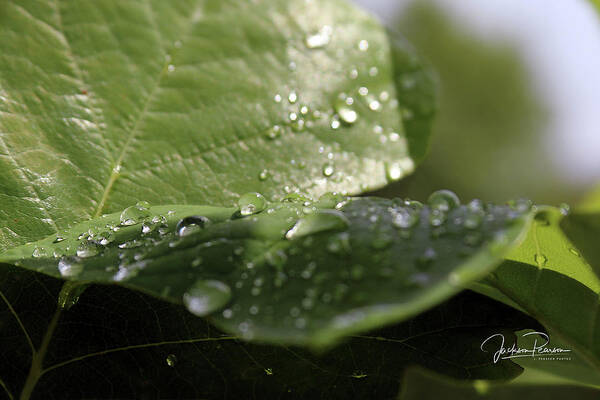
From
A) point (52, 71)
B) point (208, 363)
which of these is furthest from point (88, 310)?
point (52, 71)

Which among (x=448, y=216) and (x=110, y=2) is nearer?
(x=448, y=216)

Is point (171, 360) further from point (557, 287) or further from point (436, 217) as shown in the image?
point (557, 287)

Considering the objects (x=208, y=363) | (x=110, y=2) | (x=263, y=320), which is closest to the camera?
(x=263, y=320)

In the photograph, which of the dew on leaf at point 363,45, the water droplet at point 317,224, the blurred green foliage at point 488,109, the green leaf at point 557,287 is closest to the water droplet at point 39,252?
the water droplet at point 317,224

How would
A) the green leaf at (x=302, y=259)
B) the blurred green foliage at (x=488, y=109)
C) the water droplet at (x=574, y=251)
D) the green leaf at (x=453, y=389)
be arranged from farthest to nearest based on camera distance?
the blurred green foliage at (x=488, y=109)
the water droplet at (x=574, y=251)
the green leaf at (x=453, y=389)
the green leaf at (x=302, y=259)

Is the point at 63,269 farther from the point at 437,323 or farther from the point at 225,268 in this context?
the point at 437,323

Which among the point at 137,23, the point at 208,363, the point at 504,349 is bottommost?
the point at 208,363

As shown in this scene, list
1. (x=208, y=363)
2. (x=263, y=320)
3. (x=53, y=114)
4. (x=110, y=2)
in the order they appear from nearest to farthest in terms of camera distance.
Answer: (x=263, y=320) → (x=208, y=363) → (x=53, y=114) → (x=110, y=2)

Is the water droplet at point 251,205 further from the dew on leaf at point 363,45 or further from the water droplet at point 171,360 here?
the dew on leaf at point 363,45

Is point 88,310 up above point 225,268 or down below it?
below
